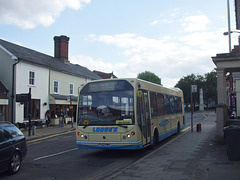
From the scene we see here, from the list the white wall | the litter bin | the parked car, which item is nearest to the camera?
the parked car

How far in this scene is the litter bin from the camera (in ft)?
29.5

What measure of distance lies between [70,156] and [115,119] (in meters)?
2.63

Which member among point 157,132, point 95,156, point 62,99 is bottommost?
point 95,156

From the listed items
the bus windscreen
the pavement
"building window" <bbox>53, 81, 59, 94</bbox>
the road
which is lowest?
the road

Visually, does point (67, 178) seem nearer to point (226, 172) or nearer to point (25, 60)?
point (226, 172)

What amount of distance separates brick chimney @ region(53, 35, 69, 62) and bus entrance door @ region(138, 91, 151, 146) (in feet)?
86.1

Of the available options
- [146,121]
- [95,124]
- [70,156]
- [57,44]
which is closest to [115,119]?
[95,124]

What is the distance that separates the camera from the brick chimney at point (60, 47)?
118 ft

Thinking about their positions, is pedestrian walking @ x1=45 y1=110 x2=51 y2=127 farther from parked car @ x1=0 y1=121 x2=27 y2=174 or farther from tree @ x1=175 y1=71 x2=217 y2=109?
tree @ x1=175 y1=71 x2=217 y2=109

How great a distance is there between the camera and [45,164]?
9.63m

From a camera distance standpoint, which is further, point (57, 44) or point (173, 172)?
point (57, 44)

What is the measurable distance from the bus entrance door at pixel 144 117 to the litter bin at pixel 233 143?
312cm

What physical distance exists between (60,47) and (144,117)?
27.3m

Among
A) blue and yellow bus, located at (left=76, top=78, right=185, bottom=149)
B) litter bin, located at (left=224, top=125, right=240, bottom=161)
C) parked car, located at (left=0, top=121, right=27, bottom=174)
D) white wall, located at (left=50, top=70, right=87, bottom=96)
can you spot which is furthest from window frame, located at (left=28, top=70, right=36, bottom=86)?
litter bin, located at (left=224, top=125, right=240, bottom=161)
